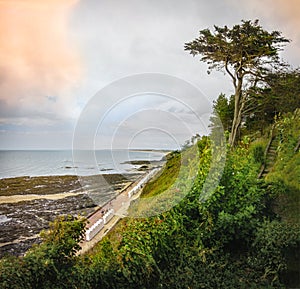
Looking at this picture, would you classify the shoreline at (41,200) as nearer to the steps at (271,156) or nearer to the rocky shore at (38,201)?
the rocky shore at (38,201)

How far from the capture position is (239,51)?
5.54m

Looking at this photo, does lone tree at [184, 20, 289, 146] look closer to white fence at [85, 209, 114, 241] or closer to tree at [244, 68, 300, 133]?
tree at [244, 68, 300, 133]

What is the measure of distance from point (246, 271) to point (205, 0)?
10.6 feet

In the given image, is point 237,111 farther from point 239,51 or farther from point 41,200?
point 41,200

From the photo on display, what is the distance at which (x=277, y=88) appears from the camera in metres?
5.75

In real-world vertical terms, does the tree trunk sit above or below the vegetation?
above

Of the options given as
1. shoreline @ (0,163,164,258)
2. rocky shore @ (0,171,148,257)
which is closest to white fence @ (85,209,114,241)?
shoreline @ (0,163,164,258)

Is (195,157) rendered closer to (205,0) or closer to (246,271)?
(246,271)

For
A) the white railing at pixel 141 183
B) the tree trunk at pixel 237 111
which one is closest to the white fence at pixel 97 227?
the white railing at pixel 141 183

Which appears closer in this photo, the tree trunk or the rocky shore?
the rocky shore

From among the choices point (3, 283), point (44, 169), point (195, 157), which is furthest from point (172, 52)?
point (44, 169)

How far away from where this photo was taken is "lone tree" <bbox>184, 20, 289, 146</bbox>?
5.33 m

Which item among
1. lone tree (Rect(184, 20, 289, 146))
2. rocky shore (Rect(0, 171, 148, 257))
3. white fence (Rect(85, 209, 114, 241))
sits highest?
lone tree (Rect(184, 20, 289, 146))

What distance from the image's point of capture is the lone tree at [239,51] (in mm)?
5328
